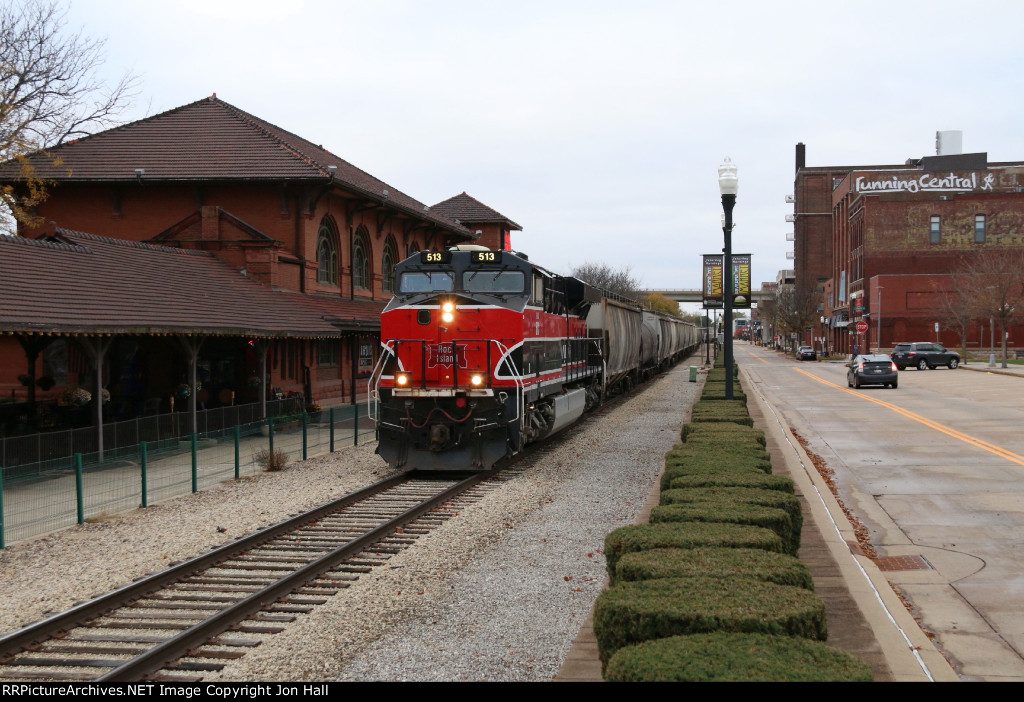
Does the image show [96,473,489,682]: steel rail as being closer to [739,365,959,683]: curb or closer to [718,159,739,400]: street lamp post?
[739,365,959,683]: curb

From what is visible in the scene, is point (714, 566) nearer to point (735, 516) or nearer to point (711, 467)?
point (735, 516)

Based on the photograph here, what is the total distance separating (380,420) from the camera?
49.4 feet

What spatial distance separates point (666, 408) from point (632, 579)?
22558mm

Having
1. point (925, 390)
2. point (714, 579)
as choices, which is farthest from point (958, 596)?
point (925, 390)

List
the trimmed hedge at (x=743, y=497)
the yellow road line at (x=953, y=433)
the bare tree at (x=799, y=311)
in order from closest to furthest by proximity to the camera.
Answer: the trimmed hedge at (x=743, y=497), the yellow road line at (x=953, y=433), the bare tree at (x=799, y=311)

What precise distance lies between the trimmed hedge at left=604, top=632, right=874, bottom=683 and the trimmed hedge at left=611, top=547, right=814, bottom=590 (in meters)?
1.00

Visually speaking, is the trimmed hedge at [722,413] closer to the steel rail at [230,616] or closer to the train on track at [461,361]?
the train on track at [461,361]

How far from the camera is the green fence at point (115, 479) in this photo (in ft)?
36.0

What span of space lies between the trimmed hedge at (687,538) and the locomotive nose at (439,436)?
7.98 meters

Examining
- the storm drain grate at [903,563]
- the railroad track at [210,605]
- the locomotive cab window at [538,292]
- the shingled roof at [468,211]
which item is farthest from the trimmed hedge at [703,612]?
the shingled roof at [468,211]

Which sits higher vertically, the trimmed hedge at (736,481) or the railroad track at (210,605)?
the trimmed hedge at (736,481)

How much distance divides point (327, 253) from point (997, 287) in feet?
155

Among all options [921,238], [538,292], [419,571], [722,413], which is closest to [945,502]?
[722,413]

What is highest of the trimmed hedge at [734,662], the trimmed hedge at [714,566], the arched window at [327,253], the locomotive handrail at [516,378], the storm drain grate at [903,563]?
the arched window at [327,253]
